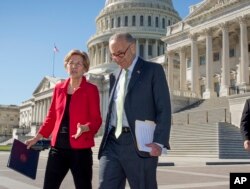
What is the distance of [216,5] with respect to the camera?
149 ft

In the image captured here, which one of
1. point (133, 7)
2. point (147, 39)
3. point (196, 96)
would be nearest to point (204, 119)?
point (196, 96)

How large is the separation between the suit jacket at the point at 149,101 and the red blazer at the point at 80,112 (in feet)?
2.37

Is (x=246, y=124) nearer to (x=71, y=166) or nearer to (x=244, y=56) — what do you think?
(x=71, y=166)

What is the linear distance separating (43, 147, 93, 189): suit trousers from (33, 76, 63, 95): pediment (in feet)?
309

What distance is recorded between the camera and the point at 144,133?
4.58m

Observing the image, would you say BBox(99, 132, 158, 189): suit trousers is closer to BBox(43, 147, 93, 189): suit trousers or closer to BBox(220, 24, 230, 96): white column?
BBox(43, 147, 93, 189): suit trousers

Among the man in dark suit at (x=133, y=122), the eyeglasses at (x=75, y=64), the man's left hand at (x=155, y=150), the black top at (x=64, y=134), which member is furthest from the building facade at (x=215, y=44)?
the man's left hand at (x=155, y=150)

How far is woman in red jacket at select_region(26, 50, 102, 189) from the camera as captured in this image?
5.54 m

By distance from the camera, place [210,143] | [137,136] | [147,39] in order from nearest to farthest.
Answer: [137,136], [210,143], [147,39]

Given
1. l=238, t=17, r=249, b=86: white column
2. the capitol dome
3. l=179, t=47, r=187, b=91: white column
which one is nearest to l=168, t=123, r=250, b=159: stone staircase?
l=238, t=17, r=249, b=86: white column

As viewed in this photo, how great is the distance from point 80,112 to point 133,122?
1304mm

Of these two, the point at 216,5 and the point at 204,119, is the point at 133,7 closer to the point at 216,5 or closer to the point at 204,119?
the point at 216,5

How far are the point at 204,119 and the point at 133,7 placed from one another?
70.7 metres

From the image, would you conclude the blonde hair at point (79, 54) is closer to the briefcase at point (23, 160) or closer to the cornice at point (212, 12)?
the briefcase at point (23, 160)
